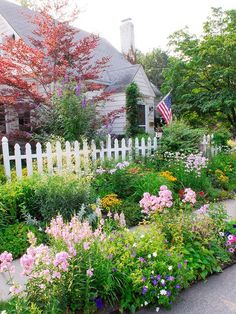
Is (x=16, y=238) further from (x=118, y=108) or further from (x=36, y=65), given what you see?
(x=118, y=108)

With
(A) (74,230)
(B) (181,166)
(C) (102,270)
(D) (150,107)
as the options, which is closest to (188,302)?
(C) (102,270)

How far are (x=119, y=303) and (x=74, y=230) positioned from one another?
690 mm

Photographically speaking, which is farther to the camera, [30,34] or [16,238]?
[30,34]

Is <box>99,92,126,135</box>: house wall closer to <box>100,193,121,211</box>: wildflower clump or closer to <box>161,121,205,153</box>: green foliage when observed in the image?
<box>161,121,205,153</box>: green foliage

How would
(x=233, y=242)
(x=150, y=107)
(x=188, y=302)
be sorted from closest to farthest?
Result: (x=188, y=302), (x=233, y=242), (x=150, y=107)

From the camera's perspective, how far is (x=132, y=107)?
12844mm

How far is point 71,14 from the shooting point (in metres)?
9.48

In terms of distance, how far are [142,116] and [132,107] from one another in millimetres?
1372

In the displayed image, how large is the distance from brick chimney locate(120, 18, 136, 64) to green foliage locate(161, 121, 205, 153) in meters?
12.2

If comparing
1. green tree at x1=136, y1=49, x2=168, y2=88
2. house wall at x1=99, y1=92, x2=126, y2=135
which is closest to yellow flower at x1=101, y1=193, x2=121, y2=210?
house wall at x1=99, y1=92, x2=126, y2=135

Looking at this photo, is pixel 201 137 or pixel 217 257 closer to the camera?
pixel 217 257

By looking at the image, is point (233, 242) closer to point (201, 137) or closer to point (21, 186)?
point (21, 186)

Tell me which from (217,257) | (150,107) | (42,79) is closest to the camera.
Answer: (217,257)

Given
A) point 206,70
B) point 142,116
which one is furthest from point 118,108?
point 206,70
